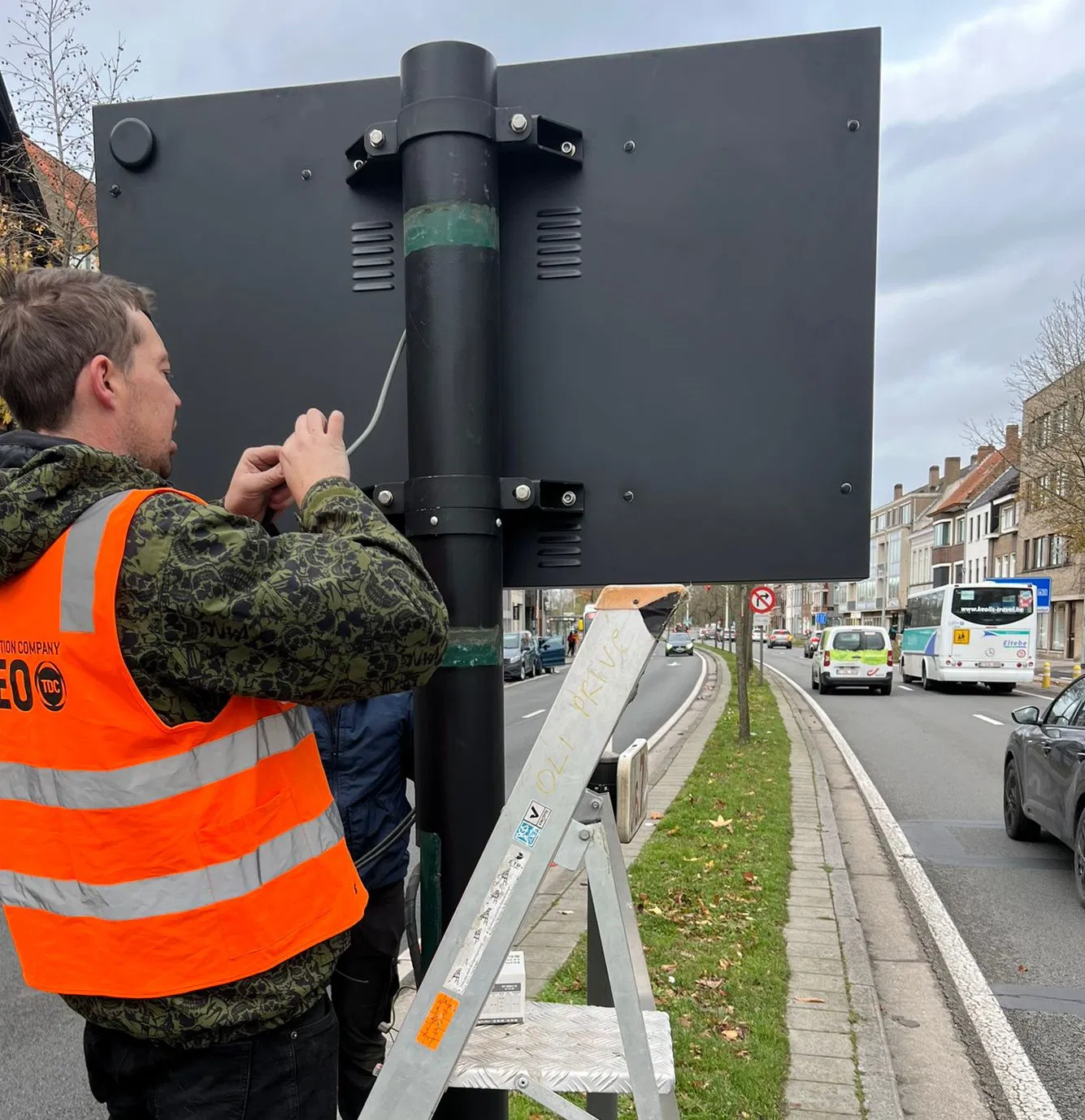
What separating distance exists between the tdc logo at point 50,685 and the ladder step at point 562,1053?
862 millimetres

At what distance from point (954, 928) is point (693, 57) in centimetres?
581

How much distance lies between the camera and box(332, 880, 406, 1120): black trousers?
2.92 metres

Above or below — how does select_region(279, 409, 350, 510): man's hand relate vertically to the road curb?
above

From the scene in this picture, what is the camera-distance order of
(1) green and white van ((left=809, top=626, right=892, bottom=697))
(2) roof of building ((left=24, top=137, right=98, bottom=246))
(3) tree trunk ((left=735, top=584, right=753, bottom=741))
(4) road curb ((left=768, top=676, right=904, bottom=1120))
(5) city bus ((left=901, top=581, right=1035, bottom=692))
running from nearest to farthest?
(4) road curb ((left=768, top=676, right=904, bottom=1120))
(2) roof of building ((left=24, top=137, right=98, bottom=246))
(3) tree trunk ((left=735, top=584, right=753, bottom=741))
(1) green and white van ((left=809, top=626, right=892, bottom=697))
(5) city bus ((left=901, top=581, right=1035, bottom=692))

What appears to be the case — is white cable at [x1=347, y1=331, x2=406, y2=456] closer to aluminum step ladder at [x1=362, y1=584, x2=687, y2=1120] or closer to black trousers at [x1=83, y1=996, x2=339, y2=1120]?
aluminum step ladder at [x1=362, y1=584, x2=687, y2=1120]

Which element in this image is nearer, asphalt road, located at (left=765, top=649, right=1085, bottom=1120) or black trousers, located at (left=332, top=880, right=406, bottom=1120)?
black trousers, located at (left=332, top=880, right=406, bottom=1120)

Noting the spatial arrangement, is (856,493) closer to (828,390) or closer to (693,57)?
(828,390)

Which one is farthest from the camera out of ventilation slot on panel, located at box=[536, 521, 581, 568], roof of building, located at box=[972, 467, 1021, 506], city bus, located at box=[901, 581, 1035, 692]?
roof of building, located at box=[972, 467, 1021, 506]


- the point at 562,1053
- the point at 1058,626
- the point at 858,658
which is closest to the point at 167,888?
the point at 562,1053

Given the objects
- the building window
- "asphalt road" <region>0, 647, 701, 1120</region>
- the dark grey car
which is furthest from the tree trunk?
the building window

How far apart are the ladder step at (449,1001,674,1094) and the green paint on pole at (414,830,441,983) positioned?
0.71ft

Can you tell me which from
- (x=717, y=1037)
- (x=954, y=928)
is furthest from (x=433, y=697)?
(x=954, y=928)

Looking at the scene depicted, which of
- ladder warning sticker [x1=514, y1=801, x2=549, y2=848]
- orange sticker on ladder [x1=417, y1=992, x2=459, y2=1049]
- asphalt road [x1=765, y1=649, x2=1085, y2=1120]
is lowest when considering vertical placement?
asphalt road [x1=765, y1=649, x2=1085, y2=1120]

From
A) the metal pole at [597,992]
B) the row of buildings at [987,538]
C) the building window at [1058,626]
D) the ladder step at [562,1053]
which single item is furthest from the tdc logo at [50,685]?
the building window at [1058,626]
